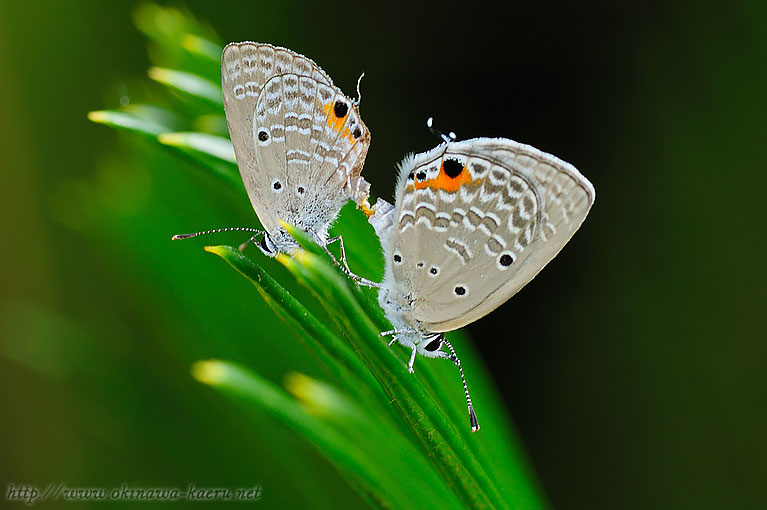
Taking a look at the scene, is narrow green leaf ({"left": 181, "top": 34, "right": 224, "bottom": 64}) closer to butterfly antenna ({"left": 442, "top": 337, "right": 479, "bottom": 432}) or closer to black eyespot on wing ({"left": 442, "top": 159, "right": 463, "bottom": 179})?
black eyespot on wing ({"left": 442, "top": 159, "right": 463, "bottom": 179})

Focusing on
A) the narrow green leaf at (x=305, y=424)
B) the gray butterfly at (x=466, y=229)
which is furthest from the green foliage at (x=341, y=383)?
the gray butterfly at (x=466, y=229)

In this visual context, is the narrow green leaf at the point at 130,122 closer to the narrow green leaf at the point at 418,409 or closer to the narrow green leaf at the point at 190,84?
the narrow green leaf at the point at 190,84

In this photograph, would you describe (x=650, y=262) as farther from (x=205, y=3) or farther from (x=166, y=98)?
(x=205, y=3)

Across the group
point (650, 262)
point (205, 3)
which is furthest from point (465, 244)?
point (205, 3)

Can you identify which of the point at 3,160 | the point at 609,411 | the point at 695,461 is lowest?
the point at 695,461

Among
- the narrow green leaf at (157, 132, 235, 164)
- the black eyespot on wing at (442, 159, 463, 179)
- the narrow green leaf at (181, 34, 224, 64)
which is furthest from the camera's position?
the black eyespot on wing at (442, 159, 463, 179)

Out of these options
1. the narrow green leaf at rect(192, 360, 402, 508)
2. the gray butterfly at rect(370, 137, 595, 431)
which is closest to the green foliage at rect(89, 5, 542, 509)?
the narrow green leaf at rect(192, 360, 402, 508)

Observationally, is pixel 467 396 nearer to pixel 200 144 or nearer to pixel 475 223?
pixel 475 223

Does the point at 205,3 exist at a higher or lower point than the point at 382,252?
higher
